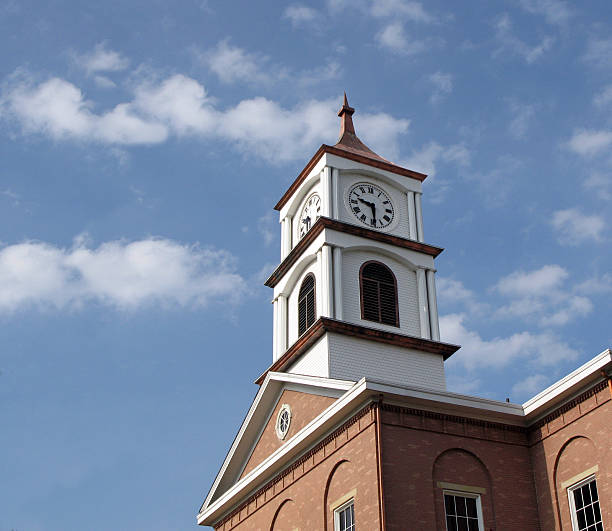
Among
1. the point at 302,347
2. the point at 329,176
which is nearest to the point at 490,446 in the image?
the point at 302,347

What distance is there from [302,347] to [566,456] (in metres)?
11.7

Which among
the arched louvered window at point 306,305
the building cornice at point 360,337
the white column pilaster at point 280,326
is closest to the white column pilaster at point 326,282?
the building cornice at point 360,337

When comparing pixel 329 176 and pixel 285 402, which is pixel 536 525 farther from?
pixel 329 176

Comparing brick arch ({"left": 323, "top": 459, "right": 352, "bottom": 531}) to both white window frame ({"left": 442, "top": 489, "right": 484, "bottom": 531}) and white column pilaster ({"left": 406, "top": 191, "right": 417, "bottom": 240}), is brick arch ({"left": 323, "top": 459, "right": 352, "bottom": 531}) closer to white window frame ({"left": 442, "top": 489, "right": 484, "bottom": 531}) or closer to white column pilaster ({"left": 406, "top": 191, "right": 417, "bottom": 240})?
white window frame ({"left": 442, "top": 489, "right": 484, "bottom": 531})

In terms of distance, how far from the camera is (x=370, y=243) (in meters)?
36.9

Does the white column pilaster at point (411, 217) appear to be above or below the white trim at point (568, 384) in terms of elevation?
above

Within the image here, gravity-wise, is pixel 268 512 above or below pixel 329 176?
below

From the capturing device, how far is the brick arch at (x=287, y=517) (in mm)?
28469

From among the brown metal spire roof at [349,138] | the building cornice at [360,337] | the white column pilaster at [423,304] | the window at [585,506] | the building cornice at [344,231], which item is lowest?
the window at [585,506]

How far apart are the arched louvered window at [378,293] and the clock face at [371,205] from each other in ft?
7.16

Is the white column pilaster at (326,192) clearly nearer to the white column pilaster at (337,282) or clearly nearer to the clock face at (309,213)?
the clock face at (309,213)

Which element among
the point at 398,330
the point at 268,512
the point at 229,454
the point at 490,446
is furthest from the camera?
the point at 398,330

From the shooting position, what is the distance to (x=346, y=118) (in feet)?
146

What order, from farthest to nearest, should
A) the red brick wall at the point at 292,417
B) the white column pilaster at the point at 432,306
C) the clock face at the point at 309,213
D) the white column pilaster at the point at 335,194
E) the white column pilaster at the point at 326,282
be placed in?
the clock face at the point at 309,213, the white column pilaster at the point at 335,194, the white column pilaster at the point at 432,306, the white column pilaster at the point at 326,282, the red brick wall at the point at 292,417
